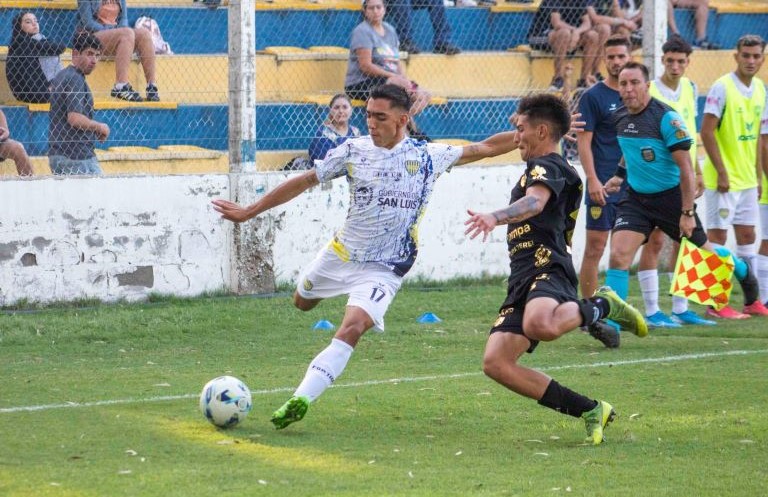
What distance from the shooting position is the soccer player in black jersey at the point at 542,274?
6488 mm

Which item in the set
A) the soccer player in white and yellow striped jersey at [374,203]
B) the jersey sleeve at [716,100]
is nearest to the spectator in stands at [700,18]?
the jersey sleeve at [716,100]

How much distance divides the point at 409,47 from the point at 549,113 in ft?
26.2

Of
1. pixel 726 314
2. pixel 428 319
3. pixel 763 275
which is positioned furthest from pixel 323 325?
pixel 763 275

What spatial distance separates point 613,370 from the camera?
28.5 feet

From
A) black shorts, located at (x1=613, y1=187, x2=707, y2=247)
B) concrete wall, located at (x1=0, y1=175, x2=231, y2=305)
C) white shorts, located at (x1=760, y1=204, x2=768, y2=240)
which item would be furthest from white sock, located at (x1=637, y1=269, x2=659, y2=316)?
concrete wall, located at (x1=0, y1=175, x2=231, y2=305)

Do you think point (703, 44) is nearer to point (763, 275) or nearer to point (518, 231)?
point (763, 275)

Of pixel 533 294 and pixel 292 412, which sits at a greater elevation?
pixel 533 294

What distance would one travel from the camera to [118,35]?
12.4 m

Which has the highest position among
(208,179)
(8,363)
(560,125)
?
(560,125)

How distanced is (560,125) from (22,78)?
6.55 metres

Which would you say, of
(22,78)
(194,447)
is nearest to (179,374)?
(194,447)

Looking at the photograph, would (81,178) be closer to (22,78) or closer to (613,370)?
(22,78)

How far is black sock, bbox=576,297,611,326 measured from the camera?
663 cm

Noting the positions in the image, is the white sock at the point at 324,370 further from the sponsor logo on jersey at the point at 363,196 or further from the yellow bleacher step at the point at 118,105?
the yellow bleacher step at the point at 118,105
